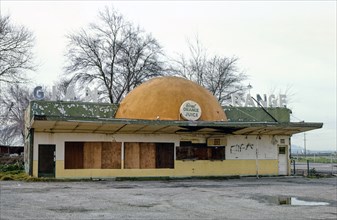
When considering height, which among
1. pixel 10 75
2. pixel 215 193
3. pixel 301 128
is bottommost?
pixel 215 193

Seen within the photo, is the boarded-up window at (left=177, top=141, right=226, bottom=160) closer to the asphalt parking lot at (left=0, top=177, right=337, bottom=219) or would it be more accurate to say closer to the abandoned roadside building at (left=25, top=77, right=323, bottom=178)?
the abandoned roadside building at (left=25, top=77, right=323, bottom=178)

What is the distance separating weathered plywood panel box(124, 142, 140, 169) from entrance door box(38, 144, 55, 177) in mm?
4571

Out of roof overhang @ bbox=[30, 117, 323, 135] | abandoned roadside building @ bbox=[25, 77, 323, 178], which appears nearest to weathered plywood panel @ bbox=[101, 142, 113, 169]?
abandoned roadside building @ bbox=[25, 77, 323, 178]

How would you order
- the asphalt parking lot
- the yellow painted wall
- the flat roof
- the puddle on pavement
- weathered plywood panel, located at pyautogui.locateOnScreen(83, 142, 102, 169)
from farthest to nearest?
weathered plywood panel, located at pyautogui.locateOnScreen(83, 142, 102, 169) < the yellow painted wall < the flat roof < the puddle on pavement < the asphalt parking lot

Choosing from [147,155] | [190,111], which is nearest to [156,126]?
[190,111]

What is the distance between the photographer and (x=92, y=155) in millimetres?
30406

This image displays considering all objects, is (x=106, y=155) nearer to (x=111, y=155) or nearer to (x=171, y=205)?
(x=111, y=155)

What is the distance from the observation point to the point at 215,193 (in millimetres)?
20312

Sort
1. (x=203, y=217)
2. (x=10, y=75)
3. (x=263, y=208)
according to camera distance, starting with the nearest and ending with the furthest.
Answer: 1. (x=203, y=217)
2. (x=263, y=208)
3. (x=10, y=75)

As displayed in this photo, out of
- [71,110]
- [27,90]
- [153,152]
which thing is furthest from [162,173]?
[27,90]

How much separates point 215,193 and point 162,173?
1161 cm

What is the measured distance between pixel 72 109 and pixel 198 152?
8.89 meters

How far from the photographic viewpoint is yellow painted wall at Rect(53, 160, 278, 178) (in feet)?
98.2

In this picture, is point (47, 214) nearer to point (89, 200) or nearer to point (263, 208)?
point (89, 200)
